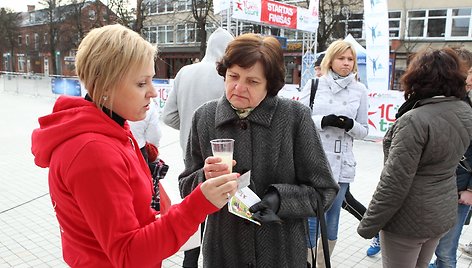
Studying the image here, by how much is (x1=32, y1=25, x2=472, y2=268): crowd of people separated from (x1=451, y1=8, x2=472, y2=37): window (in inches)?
1227

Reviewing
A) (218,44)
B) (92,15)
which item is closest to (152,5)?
(92,15)

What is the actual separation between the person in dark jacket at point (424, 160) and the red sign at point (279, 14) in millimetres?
13940

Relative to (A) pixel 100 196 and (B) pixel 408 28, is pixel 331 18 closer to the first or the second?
(B) pixel 408 28

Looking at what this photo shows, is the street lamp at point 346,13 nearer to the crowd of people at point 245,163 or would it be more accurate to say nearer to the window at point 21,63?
the crowd of people at point 245,163

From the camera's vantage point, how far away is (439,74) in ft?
7.52

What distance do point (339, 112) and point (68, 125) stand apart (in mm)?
2587

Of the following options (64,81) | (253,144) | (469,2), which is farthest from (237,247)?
(469,2)

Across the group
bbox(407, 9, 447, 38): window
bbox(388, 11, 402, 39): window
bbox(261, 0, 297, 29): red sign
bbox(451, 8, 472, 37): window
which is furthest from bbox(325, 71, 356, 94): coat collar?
bbox(388, 11, 402, 39): window

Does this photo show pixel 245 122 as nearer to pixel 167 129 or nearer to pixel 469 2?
pixel 167 129

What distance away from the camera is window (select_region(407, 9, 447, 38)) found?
1201 inches

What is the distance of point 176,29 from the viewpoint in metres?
44.4

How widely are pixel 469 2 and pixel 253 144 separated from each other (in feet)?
110

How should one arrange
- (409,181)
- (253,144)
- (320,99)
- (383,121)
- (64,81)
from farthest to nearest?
1. (64,81)
2. (383,121)
3. (320,99)
4. (409,181)
5. (253,144)

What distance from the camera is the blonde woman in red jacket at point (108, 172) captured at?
1169mm
